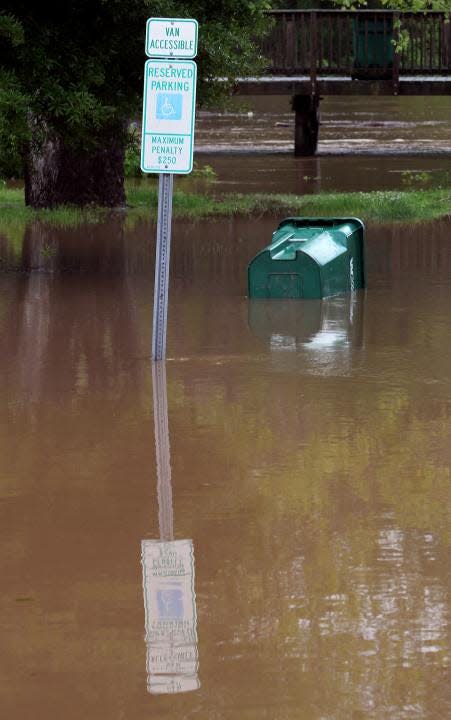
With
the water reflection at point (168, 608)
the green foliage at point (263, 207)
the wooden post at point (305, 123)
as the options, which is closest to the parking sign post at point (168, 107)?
the water reflection at point (168, 608)

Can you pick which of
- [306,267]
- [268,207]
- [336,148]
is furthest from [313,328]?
[336,148]

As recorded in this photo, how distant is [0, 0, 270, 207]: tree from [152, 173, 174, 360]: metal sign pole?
279cm

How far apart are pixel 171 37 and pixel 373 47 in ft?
60.7

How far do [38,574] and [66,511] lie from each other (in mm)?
862

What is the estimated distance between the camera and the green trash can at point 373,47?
27781 millimetres

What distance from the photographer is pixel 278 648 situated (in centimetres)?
545

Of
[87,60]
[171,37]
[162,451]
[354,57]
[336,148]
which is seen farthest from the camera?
[336,148]

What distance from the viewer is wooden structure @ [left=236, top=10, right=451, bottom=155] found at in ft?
90.6

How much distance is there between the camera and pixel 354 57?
28.1 metres

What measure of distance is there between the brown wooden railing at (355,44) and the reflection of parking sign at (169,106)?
1747 centimetres

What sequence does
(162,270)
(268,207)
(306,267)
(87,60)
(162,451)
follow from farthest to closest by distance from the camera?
(268,207) < (87,60) < (306,267) < (162,270) < (162,451)

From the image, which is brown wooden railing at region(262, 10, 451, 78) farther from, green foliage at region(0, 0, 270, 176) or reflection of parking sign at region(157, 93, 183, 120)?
reflection of parking sign at region(157, 93, 183, 120)

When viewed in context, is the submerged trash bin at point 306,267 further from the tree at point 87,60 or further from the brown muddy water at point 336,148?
the brown muddy water at point 336,148

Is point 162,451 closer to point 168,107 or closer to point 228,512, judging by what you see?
point 228,512
